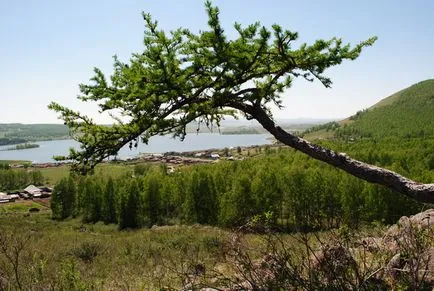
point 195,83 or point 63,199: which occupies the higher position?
point 195,83

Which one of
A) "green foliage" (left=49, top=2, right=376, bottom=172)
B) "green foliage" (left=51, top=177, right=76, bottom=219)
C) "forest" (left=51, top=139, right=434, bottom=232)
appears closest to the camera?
"green foliage" (left=49, top=2, right=376, bottom=172)

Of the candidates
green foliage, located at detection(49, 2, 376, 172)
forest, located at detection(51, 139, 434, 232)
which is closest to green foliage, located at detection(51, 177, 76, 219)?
forest, located at detection(51, 139, 434, 232)

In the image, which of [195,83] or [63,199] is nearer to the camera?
[195,83]

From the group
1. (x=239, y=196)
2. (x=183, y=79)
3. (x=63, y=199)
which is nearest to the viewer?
(x=183, y=79)

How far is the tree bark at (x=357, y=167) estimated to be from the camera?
21.2 ft

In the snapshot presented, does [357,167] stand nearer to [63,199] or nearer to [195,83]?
[195,83]

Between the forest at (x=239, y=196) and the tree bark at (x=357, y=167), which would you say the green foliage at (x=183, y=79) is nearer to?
the tree bark at (x=357, y=167)

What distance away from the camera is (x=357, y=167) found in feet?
24.0

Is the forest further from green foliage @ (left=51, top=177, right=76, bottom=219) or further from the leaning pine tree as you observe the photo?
the leaning pine tree

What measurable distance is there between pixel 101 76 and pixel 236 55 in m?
2.50

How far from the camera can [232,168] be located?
67062mm

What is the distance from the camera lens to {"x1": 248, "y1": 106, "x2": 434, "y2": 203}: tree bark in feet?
21.2

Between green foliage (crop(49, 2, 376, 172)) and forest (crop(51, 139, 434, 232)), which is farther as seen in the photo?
forest (crop(51, 139, 434, 232))

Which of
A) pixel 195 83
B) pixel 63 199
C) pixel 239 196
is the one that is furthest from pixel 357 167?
pixel 63 199
